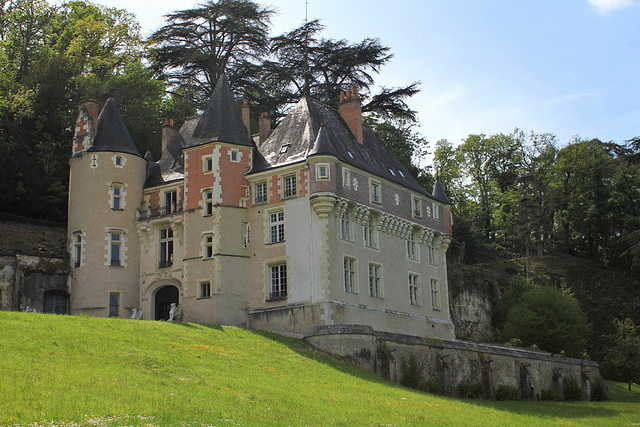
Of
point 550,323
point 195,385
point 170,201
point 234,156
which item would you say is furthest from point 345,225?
point 195,385

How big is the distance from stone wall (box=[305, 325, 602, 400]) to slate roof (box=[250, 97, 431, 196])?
9.35 meters

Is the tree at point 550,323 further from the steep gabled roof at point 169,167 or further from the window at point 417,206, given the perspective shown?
the steep gabled roof at point 169,167

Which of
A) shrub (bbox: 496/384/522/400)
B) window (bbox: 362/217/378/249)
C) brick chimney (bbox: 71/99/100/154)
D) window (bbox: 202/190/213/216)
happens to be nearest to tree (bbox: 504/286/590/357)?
shrub (bbox: 496/384/522/400)

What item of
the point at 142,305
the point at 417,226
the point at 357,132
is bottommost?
the point at 142,305

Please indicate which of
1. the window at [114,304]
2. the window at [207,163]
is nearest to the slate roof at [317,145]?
the window at [207,163]

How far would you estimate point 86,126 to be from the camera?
4184 cm

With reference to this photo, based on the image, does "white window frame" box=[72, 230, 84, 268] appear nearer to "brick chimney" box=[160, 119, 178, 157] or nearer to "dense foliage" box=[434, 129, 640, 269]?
"brick chimney" box=[160, 119, 178, 157]

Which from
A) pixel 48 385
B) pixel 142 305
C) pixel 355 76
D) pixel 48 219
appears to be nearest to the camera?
pixel 48 385

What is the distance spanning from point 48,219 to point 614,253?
152ft

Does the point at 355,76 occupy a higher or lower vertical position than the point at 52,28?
lower

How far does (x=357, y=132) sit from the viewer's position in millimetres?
42844

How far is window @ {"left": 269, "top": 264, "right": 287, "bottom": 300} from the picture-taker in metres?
36.5

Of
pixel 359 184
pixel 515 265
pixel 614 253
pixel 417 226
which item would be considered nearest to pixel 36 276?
pixel 359 184

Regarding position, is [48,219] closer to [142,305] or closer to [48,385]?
[142,305]
